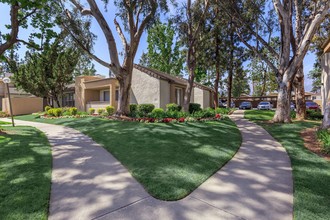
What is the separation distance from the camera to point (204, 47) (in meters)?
23.3

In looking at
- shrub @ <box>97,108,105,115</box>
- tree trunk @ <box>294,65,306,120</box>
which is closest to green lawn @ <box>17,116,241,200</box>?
tree trunk @ <box>294,65,306,120</box>

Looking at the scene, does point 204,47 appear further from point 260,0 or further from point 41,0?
point 41,0

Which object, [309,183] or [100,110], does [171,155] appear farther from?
[100,110]

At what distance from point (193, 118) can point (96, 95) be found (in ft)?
48.0

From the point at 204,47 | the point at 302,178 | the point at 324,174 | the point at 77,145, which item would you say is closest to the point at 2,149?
the point at 77,145

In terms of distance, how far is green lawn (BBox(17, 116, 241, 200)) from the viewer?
401cm

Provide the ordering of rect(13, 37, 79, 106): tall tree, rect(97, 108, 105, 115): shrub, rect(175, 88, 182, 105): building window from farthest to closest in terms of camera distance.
→ rect(175, 88, 182, 105): building window
rect(13, 37, 79, 106): tall tree
rect(97, 108, 105, 115): shrub

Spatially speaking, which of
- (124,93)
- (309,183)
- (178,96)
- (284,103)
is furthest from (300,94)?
(309,183)

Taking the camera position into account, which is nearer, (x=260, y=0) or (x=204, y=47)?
(x=260, y=0)

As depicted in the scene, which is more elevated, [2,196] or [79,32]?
[79,32]

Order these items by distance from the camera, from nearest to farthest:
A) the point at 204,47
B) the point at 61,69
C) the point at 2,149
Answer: the point at 2,149, the point at 61,69, the point at 204,47

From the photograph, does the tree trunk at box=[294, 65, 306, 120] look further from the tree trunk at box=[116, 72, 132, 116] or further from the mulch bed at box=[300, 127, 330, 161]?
the tree trunk at box=[116, 72, 132, 116]

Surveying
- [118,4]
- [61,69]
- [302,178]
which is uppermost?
[118,4]

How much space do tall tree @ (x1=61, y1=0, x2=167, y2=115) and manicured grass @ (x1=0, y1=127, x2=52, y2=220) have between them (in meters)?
7.53
